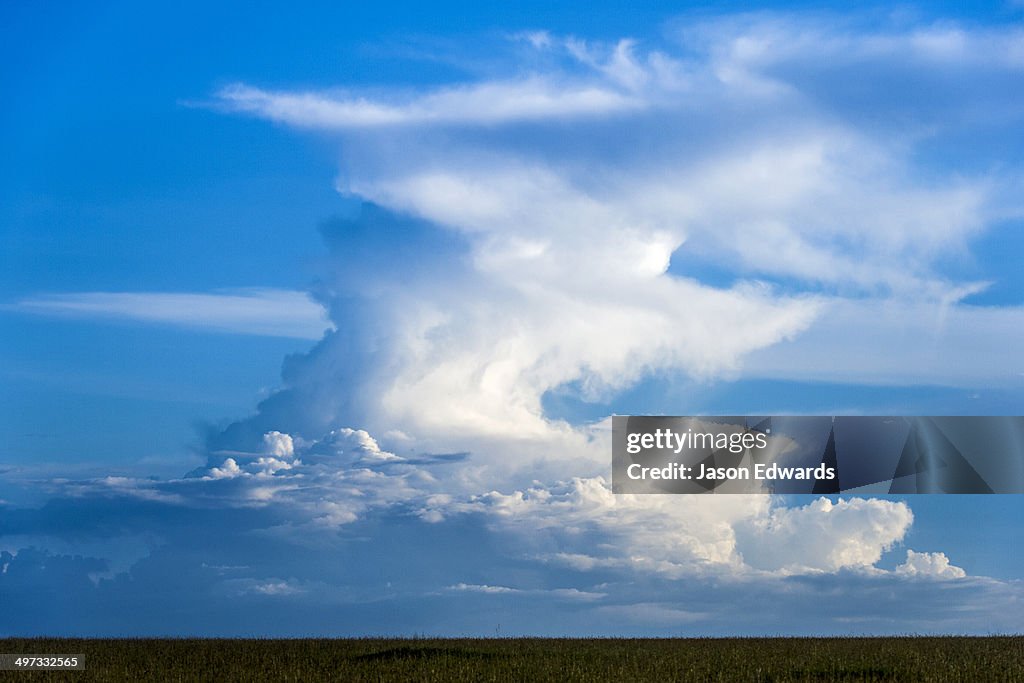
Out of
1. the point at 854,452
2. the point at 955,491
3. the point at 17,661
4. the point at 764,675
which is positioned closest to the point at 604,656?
the point at 764,675

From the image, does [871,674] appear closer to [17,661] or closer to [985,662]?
[985,662]

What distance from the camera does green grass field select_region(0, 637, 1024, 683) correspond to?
28688 millimetres

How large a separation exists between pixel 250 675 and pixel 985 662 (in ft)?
68.1

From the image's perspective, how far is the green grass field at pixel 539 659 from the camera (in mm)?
28688

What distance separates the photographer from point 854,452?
3500 centimetres

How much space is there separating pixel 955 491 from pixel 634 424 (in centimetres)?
1057

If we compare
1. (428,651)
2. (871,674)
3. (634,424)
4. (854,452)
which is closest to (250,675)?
(428,651)

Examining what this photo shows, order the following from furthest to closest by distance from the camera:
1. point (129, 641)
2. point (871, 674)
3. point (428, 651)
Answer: point (129, 641) → point (428, 651) → point (871, 674)

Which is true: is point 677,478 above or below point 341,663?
above

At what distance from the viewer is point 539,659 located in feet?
106

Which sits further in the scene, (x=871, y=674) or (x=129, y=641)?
(x=129, y=641)

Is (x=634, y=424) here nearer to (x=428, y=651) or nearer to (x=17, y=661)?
(x=428, y=651)

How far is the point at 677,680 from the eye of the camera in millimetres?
27484

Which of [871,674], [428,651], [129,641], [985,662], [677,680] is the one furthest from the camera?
[129,641]
